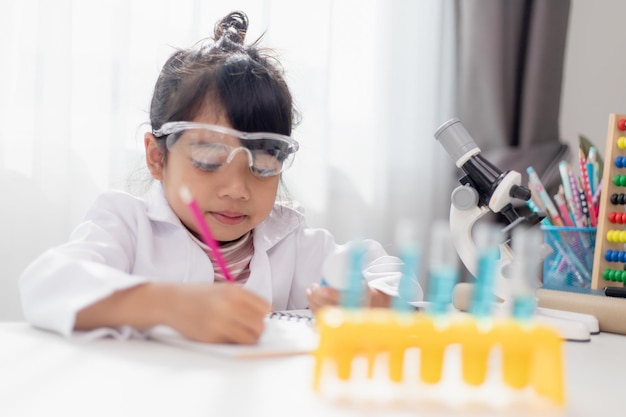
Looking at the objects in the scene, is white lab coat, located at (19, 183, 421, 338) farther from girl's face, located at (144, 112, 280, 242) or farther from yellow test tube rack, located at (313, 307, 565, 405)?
yellow test tube rack, located at (313, 307, 565, 405)

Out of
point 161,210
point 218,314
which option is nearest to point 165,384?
point 218,314

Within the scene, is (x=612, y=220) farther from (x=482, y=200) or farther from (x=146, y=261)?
(x=146, y=261)

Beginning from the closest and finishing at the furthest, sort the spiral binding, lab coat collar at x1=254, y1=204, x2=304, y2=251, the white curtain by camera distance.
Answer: the spiral binding → lab coat collar at x1=254, y1=204, x2=304, y2=251 → the white curtain

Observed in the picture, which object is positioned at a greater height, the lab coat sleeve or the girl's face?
the girl's face

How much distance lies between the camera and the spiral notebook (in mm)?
689

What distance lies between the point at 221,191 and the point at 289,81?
88 centimetres

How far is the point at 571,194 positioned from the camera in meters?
1.52

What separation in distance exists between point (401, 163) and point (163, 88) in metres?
1.08

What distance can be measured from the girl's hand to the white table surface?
0.03 m

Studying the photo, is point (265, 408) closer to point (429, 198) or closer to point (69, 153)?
point (69, 153)

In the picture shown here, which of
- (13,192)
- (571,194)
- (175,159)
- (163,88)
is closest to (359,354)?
(175,159)

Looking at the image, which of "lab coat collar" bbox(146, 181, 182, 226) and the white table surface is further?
"lab coat collar" bbox(146, 181, 182, 226)

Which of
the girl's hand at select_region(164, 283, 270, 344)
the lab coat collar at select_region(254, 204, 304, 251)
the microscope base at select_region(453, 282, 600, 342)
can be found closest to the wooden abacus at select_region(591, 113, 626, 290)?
the microscope base at select_region(453, 282, 600, 342)

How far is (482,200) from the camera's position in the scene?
1.11 m
